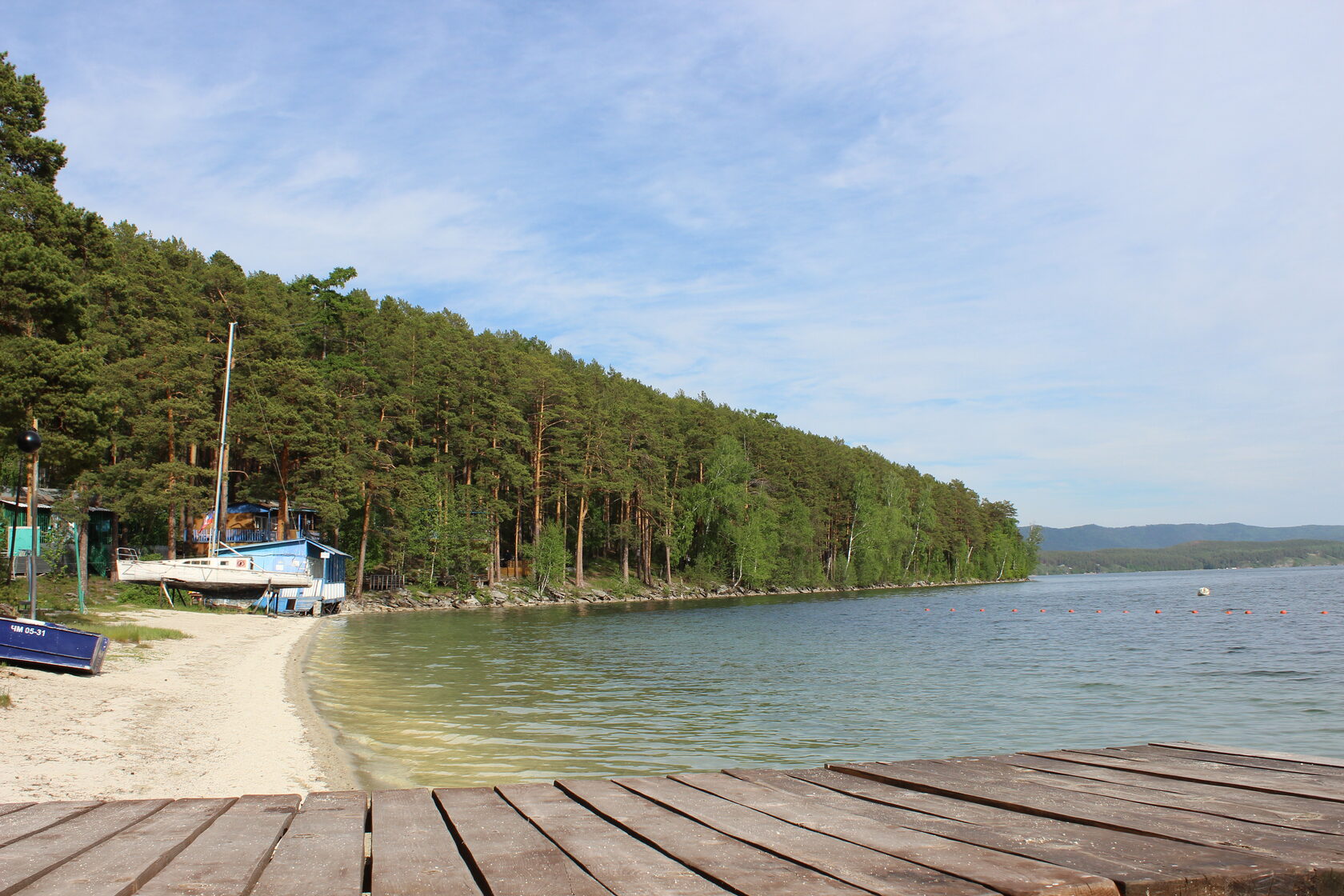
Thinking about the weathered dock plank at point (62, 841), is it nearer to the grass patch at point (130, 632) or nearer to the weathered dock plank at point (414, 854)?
the weathered dock plank at point (414, 854)

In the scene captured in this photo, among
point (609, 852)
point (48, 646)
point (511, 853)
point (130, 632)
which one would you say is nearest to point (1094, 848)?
point (609, 852)

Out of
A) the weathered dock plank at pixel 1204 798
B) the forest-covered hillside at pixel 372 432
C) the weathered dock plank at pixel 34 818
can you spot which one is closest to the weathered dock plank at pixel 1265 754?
the weathered dock plank at pixel 1204 798

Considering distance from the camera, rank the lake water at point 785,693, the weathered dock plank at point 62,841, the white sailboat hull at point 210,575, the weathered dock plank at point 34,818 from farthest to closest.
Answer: the white sailboat hull at point 210,575 → the lake water at point 785,693 → the weathered dock plank at point 34,818 → the weathered dock plank at point 62,841

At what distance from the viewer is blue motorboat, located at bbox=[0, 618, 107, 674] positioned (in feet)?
46.4

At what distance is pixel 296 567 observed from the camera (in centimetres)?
4388

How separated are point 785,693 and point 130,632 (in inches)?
663

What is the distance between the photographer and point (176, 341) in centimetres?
4556

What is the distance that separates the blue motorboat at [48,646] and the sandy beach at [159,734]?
0.22m

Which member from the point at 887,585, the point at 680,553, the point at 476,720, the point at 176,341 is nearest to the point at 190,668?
the point at 476,720

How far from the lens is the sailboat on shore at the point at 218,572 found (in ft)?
119

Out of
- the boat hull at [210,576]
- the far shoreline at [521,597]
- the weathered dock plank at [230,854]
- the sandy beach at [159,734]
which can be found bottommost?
the far shoreline at [521,597]

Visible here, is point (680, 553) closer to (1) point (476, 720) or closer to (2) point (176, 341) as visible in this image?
(2) point (176, 341)

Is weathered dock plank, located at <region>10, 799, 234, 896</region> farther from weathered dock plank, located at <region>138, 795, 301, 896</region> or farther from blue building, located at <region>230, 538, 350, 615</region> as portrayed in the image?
blue building, located at <region>230, 538, 350, 615</region>

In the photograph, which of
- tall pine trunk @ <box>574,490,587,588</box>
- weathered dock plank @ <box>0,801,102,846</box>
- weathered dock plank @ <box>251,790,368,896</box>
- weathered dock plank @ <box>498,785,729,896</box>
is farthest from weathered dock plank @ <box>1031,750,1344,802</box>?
tall pine trunk @ <box>574,490,587,588</box>
